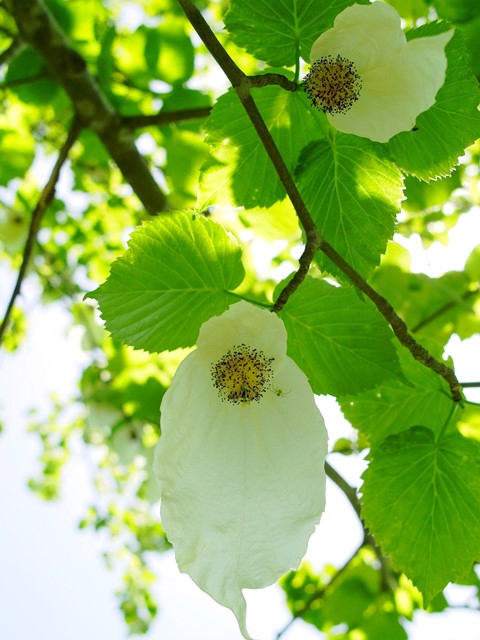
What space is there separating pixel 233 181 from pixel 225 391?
216 millimetres

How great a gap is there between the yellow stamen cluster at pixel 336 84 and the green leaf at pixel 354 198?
0.08 meters

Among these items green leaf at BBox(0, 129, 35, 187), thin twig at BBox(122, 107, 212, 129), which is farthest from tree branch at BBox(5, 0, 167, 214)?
green leaf at BBox(0, 129, 35, 187)

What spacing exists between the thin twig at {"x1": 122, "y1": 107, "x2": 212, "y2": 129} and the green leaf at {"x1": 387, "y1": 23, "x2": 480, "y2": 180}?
2.19 ft

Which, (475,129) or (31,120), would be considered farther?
(31,120)

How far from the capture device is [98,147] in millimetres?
1590

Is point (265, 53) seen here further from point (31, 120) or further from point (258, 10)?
point (31, 120)

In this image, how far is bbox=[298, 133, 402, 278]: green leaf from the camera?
1.89 ft

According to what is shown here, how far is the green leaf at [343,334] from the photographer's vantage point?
0.58 meters

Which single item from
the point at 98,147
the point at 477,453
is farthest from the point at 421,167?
the point at 98,147

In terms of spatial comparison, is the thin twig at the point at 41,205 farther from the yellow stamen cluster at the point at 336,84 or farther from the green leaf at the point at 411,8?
the yellow stamen cluster at the point at 336,84

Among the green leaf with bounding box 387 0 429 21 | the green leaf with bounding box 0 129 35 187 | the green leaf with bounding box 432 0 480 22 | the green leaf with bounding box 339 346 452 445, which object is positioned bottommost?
the green leaf with bounding box 339 346 452 445

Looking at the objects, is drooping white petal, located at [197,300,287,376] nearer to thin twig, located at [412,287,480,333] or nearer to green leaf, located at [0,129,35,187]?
thin twig, located at [412,287,480,333]

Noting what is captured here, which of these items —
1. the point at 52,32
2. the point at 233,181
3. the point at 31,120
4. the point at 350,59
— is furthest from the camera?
the point at 31,120

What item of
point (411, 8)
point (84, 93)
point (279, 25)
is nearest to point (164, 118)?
point (84, 93)
